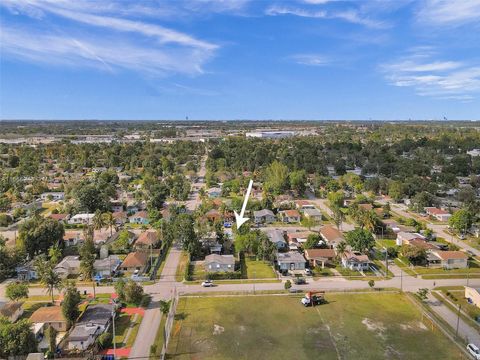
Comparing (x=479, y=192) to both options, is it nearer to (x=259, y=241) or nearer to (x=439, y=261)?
(x=439, y=261)

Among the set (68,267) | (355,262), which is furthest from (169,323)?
(355,262)

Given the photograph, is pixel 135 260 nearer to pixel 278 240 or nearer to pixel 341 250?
pixel 278 240

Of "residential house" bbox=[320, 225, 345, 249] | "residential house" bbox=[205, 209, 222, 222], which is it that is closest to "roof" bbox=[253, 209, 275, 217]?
"residential house" bbox=[205, 209, 222, 222]

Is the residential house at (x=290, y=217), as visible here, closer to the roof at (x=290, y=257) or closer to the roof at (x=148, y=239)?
the roof at (x=290, y=257)

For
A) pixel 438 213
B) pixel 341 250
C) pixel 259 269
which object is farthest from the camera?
pixel 438 213

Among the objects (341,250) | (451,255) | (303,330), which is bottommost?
(303,330)

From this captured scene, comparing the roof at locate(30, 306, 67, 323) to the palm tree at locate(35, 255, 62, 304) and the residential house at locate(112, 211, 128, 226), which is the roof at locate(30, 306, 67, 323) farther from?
the residential house at locate(112, 211, 128, 226)

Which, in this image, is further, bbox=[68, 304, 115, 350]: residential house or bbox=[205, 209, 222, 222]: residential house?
bbox=[205, 209, 222, 222]: residential house

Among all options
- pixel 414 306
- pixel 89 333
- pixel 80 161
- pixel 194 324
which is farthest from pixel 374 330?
pixel 80 161
